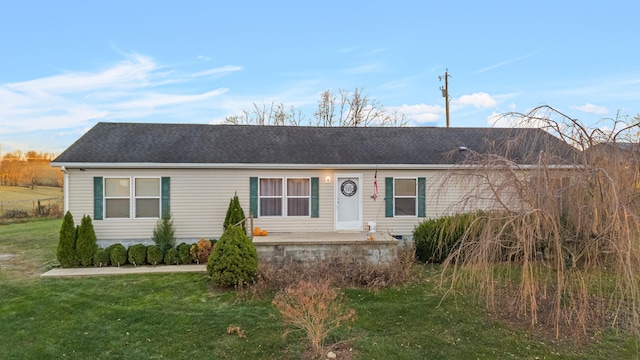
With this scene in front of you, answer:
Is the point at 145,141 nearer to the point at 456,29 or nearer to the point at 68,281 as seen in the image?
the point at 68,281

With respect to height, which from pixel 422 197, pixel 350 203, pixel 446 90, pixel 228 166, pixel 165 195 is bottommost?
pixel 350 203

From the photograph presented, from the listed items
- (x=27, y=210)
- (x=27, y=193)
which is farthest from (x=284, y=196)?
(x=27, y=193)

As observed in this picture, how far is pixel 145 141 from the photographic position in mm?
10781

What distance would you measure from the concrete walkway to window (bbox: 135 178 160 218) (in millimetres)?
1620

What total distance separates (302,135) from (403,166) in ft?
12.4

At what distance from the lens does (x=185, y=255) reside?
9.16 meters

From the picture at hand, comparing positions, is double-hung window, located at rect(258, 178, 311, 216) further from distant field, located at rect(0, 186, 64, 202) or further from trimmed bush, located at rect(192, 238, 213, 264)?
distant field, located at rect(0, 186, 64, 202)

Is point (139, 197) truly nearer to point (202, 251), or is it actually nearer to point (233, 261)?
point (202, 251)

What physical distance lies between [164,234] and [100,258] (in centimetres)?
157

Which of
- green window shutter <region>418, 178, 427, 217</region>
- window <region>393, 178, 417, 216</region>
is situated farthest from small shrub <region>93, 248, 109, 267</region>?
green window shutter <region>418, 178, 427, 217</region>

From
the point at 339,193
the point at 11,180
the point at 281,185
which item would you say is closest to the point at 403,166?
the point at 339,193

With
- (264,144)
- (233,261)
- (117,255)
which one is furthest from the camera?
(264,144)

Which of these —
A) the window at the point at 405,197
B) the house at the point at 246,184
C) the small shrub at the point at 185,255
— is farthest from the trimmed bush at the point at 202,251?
the window at the point at 405,197

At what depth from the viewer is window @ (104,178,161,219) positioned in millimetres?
9758
